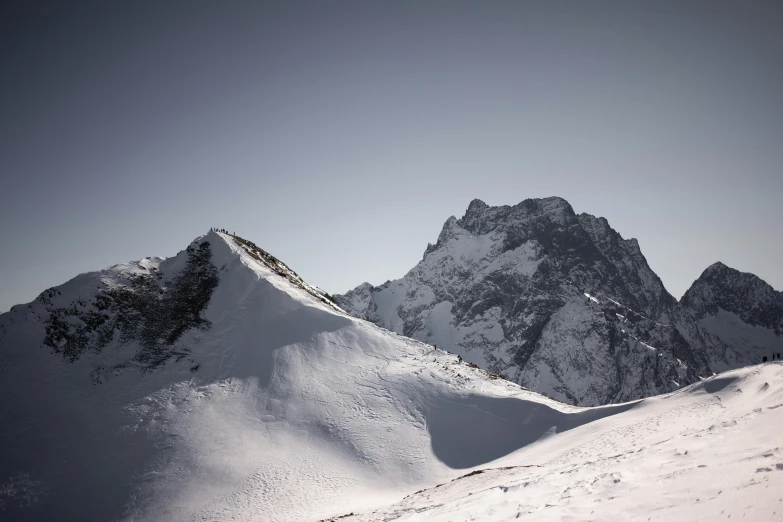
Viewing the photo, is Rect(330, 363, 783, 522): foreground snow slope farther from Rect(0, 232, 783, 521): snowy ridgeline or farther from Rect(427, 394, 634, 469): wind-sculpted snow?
Rect(427, 394, 634, 469): wind-sculpted snow

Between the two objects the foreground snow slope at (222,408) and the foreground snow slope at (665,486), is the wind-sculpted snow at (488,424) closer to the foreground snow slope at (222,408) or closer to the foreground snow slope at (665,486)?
the foreground snow slope at (222,408)

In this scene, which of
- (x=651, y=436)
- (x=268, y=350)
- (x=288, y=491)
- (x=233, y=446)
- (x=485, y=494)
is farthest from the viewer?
(x=268, y=350)

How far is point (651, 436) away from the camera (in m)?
17.6

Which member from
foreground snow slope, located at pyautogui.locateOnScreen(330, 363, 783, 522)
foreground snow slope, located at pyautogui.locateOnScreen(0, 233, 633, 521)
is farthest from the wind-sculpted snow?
foreground snow slope, located at pyautogui.locateOnScreen(330, 363, 783, 522)

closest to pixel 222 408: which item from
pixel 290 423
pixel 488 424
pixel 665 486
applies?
pixel 290 423

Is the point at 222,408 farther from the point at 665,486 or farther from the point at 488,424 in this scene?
the point at 665,486

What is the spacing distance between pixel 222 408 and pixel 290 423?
223 inches

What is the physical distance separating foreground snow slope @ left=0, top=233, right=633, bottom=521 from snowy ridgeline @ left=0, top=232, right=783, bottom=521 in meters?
0.13

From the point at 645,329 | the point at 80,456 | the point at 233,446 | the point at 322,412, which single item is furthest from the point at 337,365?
the point at 645,329

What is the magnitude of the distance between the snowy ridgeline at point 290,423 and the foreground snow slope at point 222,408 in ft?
0.42

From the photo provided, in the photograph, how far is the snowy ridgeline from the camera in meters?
13.7

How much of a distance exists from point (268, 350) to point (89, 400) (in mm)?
13765

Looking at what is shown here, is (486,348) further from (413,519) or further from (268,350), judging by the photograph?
(413,519)

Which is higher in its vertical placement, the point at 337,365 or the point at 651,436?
the point at 337,365
